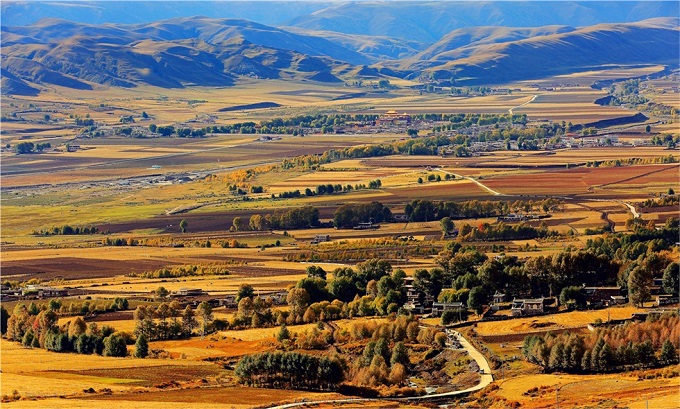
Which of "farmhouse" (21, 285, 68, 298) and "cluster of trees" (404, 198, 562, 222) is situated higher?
"cluster of trees" (404, 198, 562, 222)

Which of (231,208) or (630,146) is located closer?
(231,208)

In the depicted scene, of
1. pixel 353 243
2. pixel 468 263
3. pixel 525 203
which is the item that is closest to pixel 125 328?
pixel 468 263

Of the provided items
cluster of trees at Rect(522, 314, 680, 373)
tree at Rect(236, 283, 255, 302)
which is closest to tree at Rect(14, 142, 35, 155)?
tree at Rect(236, 283, 255, 302)

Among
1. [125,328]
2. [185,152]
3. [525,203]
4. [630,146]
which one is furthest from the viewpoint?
[185,152]

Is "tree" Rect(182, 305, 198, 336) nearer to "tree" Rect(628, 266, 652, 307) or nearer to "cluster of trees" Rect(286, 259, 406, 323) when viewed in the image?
"cluster of trees" Rect(286, 259, 406, 323)

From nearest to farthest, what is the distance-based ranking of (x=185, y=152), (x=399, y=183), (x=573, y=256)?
(x=573, y=256) < (x=399, y=183) < (x=185, y=152)

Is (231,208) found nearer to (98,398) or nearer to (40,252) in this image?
(40,252)

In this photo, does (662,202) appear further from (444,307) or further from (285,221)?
(444,307)

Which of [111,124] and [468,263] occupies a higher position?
[111,124]
